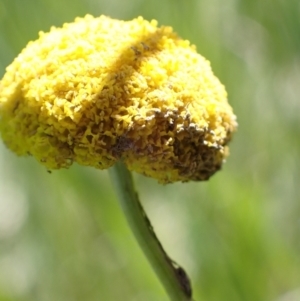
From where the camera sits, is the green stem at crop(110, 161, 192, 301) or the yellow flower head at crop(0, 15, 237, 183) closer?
the yellow flower head at crop(0, 15, 237, 183)

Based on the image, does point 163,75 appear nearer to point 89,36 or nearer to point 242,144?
point 89,36

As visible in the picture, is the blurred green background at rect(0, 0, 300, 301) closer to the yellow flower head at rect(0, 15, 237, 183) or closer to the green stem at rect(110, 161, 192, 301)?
the green stem at rect(110, 161, 192, 301)

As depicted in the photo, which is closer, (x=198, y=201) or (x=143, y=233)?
(x=143, y=233)

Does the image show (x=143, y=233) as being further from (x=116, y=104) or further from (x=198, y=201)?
(x=198, y=201)

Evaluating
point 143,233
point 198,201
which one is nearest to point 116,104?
point 143,233

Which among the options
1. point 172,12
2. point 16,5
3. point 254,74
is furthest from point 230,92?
point 16,5

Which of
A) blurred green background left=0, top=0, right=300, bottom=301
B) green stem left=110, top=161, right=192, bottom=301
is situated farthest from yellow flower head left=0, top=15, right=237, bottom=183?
blurred green background left=0, top=0, right=300, bottom=301
